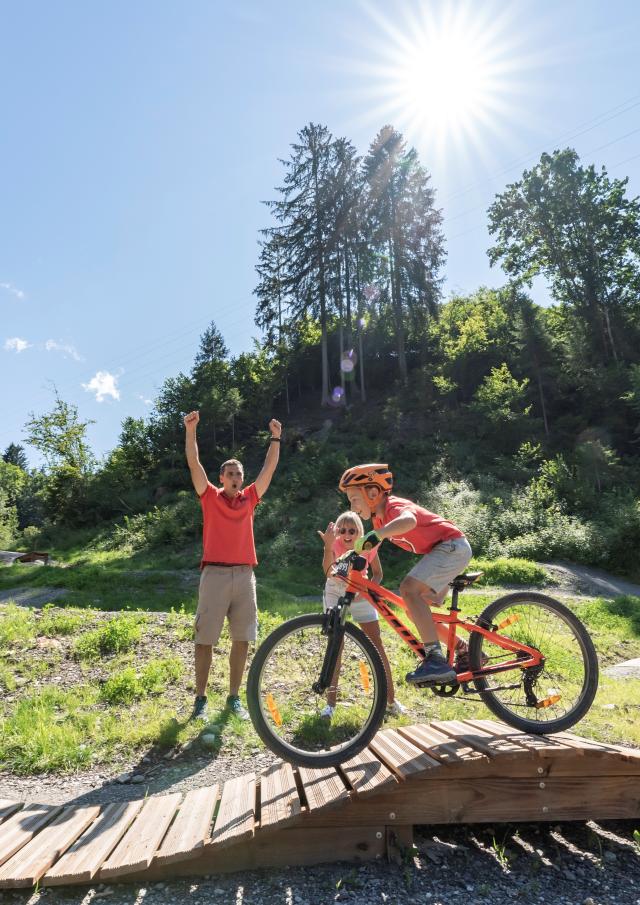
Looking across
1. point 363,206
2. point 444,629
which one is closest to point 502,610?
point 444,629

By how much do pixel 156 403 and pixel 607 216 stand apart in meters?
37.8

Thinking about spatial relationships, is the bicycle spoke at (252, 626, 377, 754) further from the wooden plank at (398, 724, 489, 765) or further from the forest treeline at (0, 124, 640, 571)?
the forest treeline at (0, 124, 640, 571)

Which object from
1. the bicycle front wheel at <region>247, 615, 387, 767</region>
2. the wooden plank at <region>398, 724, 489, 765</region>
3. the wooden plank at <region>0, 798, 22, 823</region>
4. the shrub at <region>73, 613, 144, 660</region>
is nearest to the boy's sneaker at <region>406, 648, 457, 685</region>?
A: the bicycle front wheel at <region>247, 615, 387, 767</region>

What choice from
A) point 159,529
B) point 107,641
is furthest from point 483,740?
point 159,529

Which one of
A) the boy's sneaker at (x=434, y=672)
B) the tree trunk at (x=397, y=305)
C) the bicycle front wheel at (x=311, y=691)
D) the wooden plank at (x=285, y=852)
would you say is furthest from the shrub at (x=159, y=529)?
the wooden plank at (x=285, y=852)

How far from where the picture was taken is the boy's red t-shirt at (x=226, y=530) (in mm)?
5281

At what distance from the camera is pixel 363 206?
3872 centimetres

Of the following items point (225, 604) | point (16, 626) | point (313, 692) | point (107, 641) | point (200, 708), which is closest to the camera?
point (313, 692)

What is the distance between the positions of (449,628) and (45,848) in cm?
299

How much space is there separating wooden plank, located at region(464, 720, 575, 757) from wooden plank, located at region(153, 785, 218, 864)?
6.80 ft

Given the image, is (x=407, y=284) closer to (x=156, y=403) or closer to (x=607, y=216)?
(x=607, y=216)

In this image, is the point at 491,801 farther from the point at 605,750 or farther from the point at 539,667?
the point at 539,667

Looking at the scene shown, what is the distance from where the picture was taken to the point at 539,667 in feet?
13.7

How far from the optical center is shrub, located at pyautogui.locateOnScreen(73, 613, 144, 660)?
6.91 m
